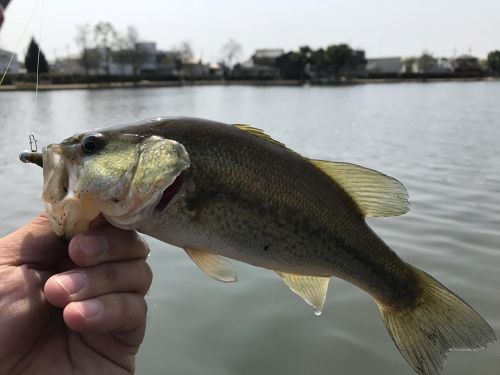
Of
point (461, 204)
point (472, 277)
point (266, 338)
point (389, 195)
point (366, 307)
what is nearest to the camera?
point (389, 195)

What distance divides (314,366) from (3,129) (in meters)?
25.7

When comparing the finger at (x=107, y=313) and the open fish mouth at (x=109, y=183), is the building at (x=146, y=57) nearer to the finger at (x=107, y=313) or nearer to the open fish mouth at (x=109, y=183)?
the open fish mouth at (x=109, y=183)

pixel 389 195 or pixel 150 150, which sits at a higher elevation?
pixel 150 150

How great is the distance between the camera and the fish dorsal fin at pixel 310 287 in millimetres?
2453

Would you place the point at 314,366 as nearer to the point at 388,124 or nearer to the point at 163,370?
the point at 163,370

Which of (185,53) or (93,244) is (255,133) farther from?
(185,53)

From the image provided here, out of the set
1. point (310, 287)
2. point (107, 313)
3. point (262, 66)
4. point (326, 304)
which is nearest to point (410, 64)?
point (262, 66)

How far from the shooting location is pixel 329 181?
2.40 m

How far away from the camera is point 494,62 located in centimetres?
13800

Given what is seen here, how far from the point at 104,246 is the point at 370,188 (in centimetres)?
138

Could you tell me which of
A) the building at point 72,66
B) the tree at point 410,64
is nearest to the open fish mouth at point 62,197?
the building at point 72,66

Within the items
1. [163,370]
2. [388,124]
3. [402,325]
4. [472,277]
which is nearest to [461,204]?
[472,277]

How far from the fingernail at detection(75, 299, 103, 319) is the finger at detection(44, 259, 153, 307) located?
0.10 ft

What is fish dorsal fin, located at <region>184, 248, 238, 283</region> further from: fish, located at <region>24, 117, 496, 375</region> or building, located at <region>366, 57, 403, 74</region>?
building, located at <region>366, 57, 403, 74</region>
